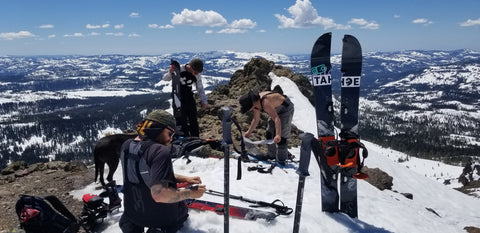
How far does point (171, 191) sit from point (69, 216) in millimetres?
2975

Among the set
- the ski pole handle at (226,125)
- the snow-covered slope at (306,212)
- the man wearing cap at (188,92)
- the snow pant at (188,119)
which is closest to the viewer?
the ski pole handle at (226,125)

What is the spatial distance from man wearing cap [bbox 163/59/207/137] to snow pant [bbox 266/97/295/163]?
2.96 m

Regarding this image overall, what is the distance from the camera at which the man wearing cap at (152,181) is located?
4297 mm

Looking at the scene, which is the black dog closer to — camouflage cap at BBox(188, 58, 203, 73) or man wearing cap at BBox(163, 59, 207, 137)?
man wearing cap at BBox(163, 59, 207, 137)

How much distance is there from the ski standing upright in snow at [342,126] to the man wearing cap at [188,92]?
4.33 metres

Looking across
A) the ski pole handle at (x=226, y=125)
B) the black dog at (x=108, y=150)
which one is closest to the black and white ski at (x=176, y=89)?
the black dog at (x=108, y=150)

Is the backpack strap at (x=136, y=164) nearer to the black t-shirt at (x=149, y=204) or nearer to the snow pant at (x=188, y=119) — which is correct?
the black t-shirt at (x=149, y=204)

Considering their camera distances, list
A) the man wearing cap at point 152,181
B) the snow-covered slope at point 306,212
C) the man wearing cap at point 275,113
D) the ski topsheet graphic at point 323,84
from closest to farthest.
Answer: the man wearing cap at point 152,181 → the snow-covered slope at point 306,212 → the ski topsheet graphic at point 323,84 → the man wearing cap at point 275,113

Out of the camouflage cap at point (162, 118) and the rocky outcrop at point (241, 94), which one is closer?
the camouflage cap at point (162, 118)

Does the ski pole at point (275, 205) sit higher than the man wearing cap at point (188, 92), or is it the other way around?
the man wearing cap at point (188, 92)

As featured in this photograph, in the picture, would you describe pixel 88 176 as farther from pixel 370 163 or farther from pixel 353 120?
pixel 370 163

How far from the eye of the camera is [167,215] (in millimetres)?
5195


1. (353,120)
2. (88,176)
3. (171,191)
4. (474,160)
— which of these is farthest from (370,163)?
(474,160)

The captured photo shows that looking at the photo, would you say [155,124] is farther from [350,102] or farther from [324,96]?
→ [350,102]
